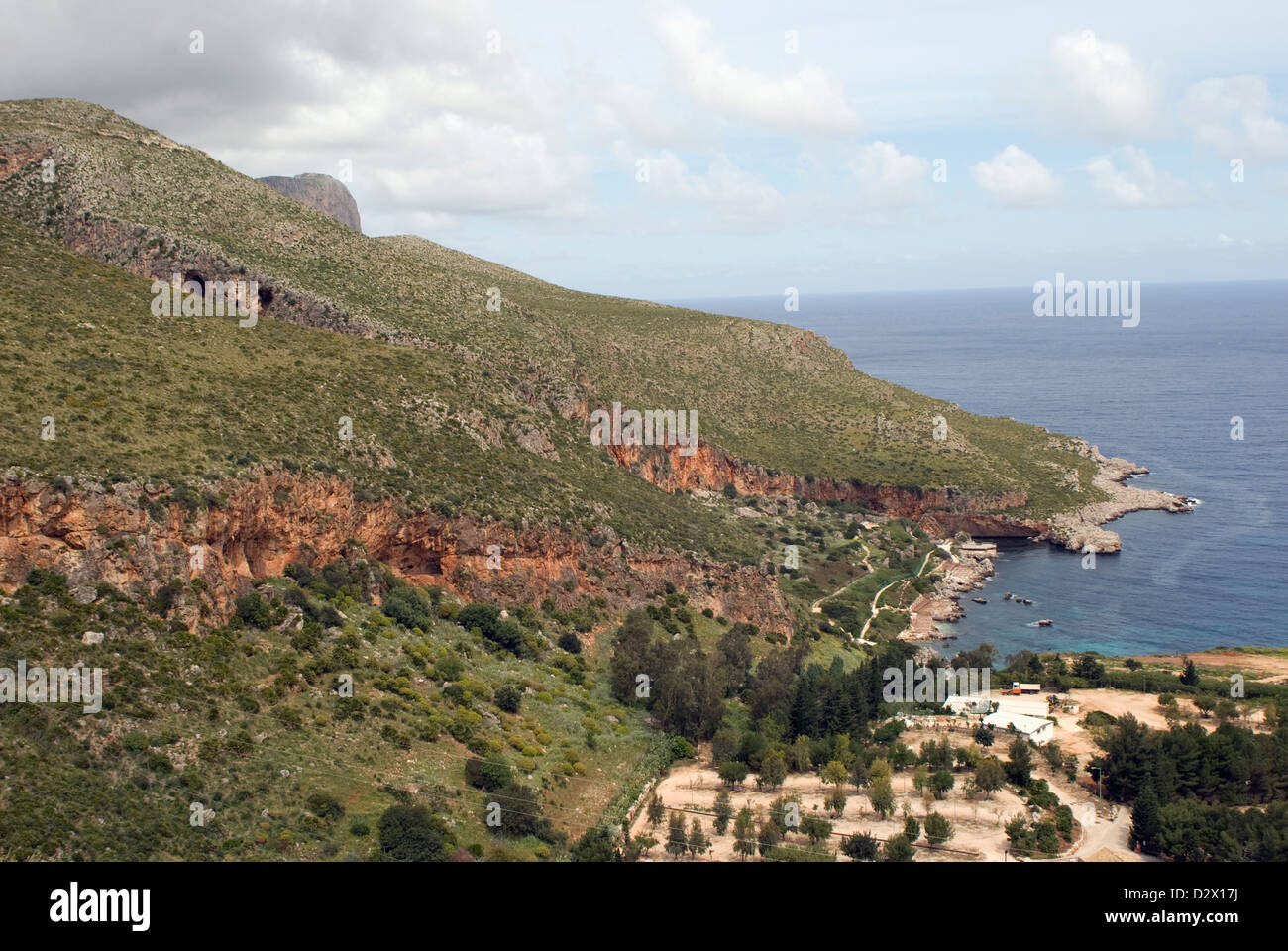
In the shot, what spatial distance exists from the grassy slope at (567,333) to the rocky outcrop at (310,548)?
1831cm

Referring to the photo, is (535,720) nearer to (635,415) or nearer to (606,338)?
(635,415)

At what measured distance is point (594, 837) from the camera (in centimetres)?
3547

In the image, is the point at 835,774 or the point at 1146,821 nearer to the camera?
the point at 1146,821

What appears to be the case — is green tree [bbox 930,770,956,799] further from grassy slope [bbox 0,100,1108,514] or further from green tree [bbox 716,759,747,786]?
grassy slope [bbox 0,100,1108,514]

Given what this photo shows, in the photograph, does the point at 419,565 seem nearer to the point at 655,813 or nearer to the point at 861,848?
the point at 655,813

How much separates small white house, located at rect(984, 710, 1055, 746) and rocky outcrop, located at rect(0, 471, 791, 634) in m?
16.5

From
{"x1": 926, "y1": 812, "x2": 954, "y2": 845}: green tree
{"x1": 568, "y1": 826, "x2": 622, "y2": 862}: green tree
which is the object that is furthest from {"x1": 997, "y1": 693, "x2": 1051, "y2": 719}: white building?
{"x1": 568, "y1": 826, "x2": 622, "y2": 862}: green tree

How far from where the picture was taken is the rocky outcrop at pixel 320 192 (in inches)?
6555

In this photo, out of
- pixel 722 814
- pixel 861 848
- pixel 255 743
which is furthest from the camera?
pixel 722 814

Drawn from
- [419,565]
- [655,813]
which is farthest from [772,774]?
[419,565]

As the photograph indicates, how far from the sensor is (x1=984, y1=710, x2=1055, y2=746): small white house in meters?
50.2

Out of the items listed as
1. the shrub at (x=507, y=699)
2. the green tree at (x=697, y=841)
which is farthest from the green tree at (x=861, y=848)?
the shrub at (x=507, y=699)

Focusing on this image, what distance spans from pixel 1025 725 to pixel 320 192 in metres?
153

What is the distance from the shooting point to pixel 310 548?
153 ft
